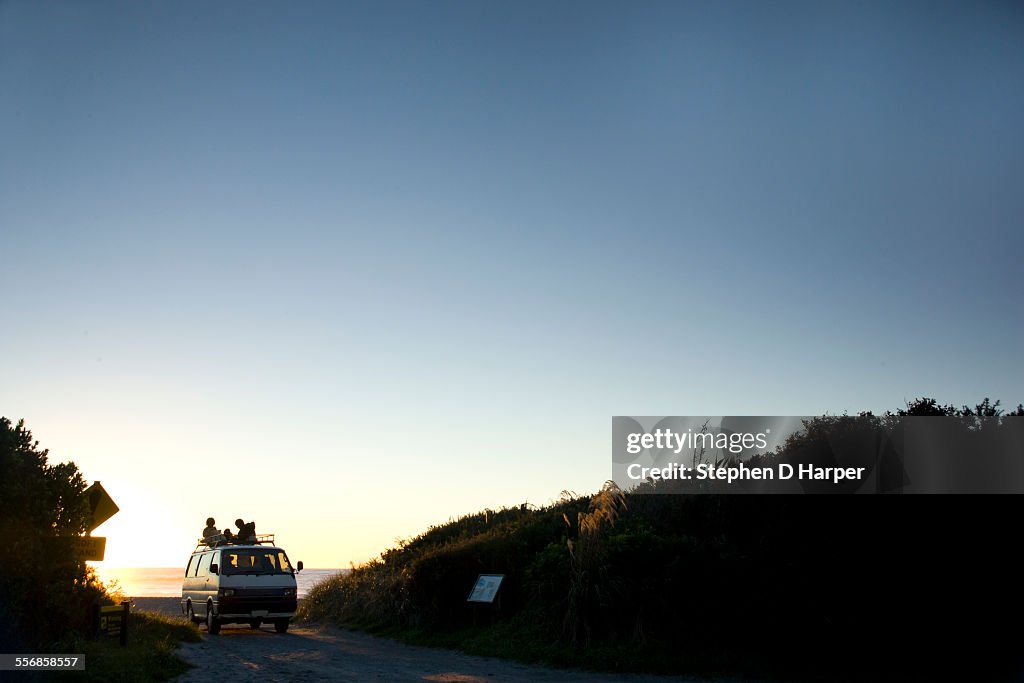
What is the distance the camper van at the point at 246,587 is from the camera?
22.2 meters

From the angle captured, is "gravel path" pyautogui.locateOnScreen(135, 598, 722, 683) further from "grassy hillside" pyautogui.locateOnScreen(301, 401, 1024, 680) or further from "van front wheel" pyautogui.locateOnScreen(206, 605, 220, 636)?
"grassy hillside" pyautogui.locateOnScreen(301, 401, 1024, 680)

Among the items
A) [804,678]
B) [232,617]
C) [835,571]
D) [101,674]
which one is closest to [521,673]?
[804,678]

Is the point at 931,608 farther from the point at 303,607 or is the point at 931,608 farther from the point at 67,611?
the point at 303,607

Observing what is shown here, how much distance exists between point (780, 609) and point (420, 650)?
25.6 ft

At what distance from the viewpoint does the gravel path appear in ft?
45.3

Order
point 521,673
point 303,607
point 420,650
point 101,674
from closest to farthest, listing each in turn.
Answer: point 101,674, point 521,673, point 420,650, point 303,607

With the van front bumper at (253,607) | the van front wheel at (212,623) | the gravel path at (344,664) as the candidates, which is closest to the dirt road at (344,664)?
the gravel path at (344,664)

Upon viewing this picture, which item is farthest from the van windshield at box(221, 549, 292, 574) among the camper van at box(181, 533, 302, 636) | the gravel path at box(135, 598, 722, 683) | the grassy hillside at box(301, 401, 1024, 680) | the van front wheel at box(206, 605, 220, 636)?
the grassy hillside at box(301, 401, 1024, 680)

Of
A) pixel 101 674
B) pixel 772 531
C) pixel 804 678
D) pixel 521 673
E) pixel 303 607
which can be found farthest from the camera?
pixel 303 607

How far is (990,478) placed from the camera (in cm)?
1520

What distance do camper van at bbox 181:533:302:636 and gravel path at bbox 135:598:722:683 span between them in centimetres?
61

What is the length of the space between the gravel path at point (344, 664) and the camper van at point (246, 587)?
2.00 ft

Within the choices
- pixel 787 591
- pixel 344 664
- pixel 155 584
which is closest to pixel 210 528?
pixel 344 664

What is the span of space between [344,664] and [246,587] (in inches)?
291
